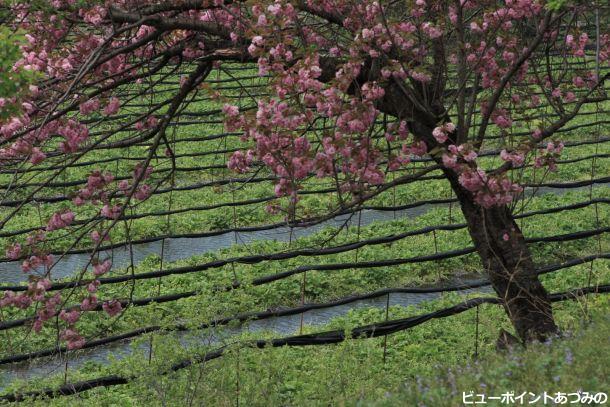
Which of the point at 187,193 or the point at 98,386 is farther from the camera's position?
the point at 187,193

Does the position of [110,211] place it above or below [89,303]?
above

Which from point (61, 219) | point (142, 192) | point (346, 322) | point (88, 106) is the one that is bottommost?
point (346, 322)

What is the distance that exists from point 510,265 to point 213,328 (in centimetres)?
229

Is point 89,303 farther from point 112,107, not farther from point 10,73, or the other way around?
point 10,73

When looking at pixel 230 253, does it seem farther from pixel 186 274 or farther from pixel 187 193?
pixel 187 193

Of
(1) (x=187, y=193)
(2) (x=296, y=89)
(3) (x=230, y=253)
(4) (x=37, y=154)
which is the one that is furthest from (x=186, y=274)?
(2) (x=296, y=89)

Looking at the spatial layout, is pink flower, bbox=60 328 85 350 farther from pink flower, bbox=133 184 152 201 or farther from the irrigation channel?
pink flower, bbox=133 184 152 201

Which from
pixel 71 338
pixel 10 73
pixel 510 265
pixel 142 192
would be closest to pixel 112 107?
pixel 142 192

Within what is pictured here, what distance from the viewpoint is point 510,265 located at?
655 centimetres

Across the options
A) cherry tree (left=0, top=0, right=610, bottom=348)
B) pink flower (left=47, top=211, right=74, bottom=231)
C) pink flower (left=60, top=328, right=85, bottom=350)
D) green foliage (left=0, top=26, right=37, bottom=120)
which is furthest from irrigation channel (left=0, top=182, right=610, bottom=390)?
green foliage (left=0, top=26, right=37, bottom=120)

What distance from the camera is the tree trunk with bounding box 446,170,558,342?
21.4ft

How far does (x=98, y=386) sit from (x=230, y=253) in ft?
14.1

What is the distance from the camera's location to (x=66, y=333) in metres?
6.47

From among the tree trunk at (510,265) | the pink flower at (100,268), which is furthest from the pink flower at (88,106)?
the tree trunk at (510,265)
